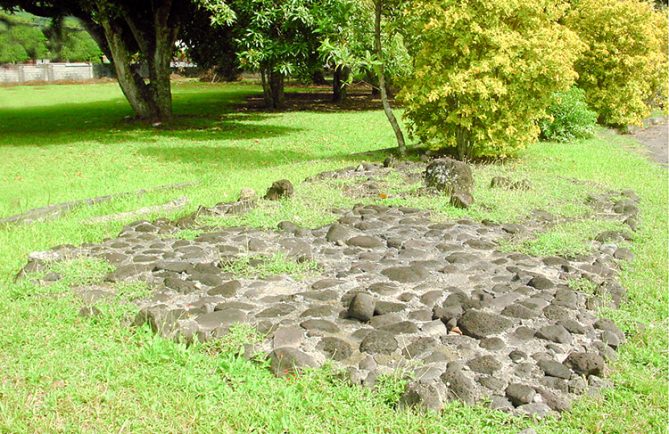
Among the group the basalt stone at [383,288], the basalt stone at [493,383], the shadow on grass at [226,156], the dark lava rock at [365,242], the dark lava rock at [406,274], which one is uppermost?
the shadow on grass at [226,156]

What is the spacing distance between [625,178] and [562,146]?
12.6 ft

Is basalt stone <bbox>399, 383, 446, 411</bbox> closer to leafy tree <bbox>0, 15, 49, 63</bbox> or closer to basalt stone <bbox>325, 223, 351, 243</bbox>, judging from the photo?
basalt stone <bbox>325, 223, 351, 243</bbox>

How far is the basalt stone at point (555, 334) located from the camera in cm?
458

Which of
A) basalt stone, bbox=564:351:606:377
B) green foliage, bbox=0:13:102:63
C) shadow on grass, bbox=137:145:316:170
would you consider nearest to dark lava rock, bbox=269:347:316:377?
basalt stone, bbox=564:351:606:377

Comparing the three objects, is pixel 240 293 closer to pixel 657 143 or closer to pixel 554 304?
pixel 554 304

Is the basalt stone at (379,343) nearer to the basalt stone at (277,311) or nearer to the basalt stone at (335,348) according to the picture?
the basalt stone at (335,348)

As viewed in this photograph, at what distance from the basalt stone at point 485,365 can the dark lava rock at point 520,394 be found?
0.73 ft

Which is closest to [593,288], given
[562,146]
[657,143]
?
[562,146]

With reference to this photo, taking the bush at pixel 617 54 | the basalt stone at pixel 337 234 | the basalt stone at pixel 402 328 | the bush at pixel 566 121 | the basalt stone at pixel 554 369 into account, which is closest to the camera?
the basalt stone at pixel 554 369

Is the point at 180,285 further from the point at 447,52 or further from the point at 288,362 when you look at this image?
the point at 447,52

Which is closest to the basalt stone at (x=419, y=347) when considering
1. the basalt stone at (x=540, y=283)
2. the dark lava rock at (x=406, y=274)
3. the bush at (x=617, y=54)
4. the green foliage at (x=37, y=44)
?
the dark lava rock at (x=406, y=274)

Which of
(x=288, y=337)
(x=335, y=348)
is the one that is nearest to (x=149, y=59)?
(x=288, y=337)

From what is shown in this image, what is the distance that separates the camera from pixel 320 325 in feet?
15.6

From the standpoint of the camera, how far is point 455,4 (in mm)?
11164
